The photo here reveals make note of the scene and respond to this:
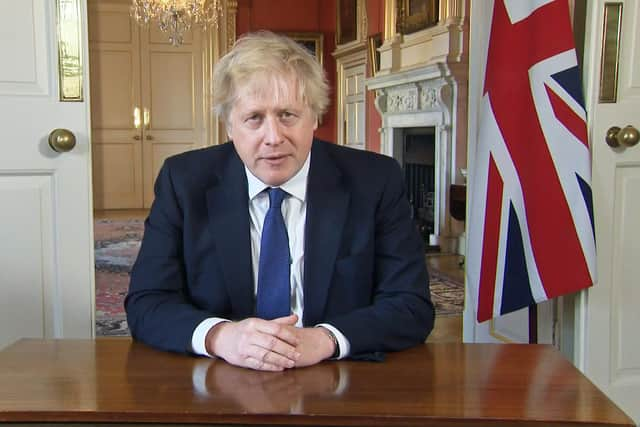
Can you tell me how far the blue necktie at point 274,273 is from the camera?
1344 mm

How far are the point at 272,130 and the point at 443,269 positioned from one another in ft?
12.6

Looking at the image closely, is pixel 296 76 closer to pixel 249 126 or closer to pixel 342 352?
pixel 249 126

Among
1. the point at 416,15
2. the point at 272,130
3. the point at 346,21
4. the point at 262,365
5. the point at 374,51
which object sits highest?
the point at 346,21

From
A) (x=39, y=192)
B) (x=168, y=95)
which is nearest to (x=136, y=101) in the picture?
(x=168, y=95)

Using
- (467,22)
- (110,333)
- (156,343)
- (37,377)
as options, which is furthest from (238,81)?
(467,22)

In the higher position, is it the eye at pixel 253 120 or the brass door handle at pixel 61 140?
the eye at pixel 253 120

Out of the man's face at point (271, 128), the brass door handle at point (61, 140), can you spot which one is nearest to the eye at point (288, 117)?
the man's face at point (271, 128)

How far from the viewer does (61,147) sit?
198cm

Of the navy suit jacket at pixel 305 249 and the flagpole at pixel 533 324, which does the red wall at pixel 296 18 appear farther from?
the navy suit jacket at pixel 305 249

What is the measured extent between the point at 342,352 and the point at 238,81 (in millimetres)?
517

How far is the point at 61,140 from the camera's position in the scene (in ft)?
6.47

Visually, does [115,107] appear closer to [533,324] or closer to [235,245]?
[533,324]

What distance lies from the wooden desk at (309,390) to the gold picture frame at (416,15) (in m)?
4.85

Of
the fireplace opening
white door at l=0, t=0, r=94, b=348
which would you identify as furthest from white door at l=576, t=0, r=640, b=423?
the fireplace opening
